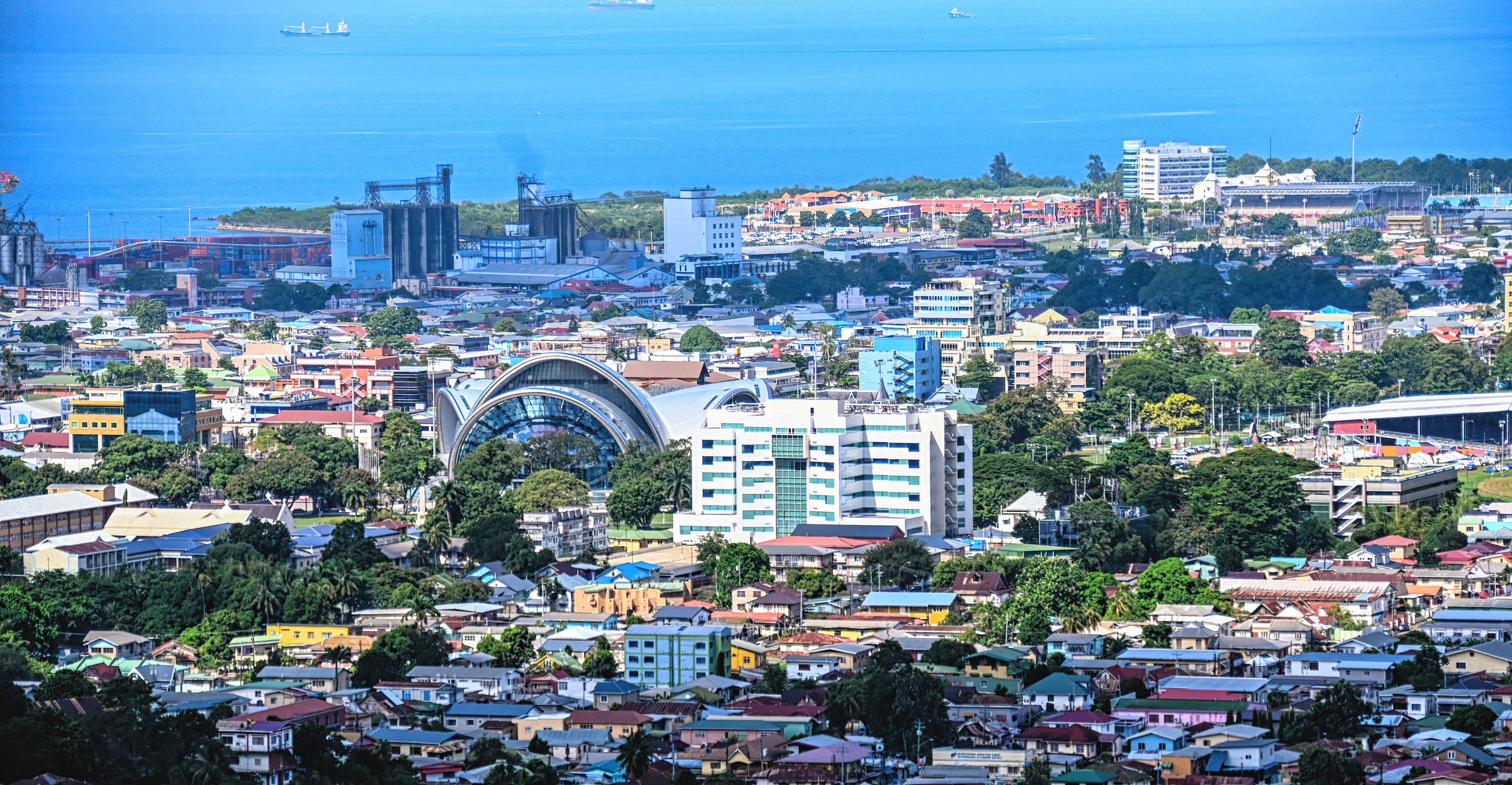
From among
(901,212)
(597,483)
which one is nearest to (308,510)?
(597,483)

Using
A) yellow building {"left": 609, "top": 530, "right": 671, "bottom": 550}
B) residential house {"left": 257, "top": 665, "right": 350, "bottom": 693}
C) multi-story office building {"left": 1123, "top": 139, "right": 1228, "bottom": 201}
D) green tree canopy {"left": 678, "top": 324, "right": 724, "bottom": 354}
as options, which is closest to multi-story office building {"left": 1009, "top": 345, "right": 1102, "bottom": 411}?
green tree canopy {"left": 678, "top": 324, "right": 724, "bottom": 354}

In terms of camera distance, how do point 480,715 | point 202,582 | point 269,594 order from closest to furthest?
point 480,715 < point 269,594 < point 202,582

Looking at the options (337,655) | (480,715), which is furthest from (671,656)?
(337,655)

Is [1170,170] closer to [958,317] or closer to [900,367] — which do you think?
[958,317]

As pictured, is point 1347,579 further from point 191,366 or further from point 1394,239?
point 1394,239

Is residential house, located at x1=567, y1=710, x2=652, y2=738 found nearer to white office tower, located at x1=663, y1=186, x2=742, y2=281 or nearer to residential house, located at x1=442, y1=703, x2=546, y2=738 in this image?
residential house, located at x1=442, y1=703, x2=546, y2=738

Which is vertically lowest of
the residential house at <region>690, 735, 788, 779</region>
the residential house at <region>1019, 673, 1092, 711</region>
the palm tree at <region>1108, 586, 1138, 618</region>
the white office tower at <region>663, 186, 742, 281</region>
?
the residential house at <region>690, 735, 788, 779</region>
